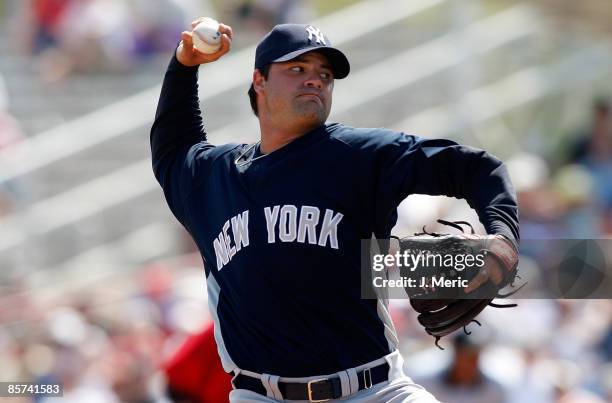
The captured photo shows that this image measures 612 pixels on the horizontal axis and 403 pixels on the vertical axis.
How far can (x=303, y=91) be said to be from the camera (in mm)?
3971

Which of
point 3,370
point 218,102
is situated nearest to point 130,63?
point 218,102

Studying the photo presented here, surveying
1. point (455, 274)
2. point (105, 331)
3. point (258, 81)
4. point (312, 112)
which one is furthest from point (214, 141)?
point (455, 274)

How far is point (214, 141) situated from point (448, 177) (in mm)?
6267

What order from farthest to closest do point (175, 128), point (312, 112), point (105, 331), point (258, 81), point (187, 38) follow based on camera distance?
point (105, 331) → point (175, 128) → point (187, 38) → point (258, 81) → point (312, 112)

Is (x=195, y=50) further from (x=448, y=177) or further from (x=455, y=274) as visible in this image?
(x=455, y=274)

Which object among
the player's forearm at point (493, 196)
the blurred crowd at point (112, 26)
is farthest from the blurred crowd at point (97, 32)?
the player's forearm at point (493, 196)

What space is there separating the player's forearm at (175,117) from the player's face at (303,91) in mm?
534

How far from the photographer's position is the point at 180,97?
4480 millimetres

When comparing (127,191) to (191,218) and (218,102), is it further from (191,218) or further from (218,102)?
(191,218)

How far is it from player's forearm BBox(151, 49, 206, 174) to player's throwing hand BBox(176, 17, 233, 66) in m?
0.06

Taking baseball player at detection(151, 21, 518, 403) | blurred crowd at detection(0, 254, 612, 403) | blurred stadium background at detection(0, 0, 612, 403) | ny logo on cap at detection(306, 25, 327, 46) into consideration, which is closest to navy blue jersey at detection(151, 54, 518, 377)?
baseball player at detection(151, 21, 518, 403)

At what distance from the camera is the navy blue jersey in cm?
375

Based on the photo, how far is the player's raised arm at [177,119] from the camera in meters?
4.39

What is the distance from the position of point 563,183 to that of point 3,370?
4.11 meters
